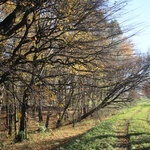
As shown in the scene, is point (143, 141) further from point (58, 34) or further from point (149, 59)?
point (149, 59)

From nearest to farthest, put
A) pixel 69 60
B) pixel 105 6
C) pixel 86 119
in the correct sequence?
pixel 105 6 < pixel 69 60 < pixel 86 119

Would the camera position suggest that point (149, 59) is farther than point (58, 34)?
Yes

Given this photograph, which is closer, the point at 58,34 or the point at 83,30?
the point at 83,30

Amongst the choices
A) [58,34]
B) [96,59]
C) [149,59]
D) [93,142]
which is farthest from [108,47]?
[149,59]

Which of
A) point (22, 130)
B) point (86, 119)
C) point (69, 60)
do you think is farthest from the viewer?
point (86, 119)

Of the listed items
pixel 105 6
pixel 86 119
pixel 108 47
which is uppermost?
pixel 105 6

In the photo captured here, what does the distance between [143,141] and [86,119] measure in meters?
21.6

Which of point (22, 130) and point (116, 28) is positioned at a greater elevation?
point (116, 28)

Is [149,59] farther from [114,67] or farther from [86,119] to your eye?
[114,67]

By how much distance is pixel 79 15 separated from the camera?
888 centimetres

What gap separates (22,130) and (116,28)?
13.7 meters

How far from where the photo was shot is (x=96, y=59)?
9305mm

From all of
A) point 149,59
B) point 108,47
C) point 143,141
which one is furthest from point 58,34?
point 149,59

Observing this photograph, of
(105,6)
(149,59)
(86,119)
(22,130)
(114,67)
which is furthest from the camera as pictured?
(86,119)
